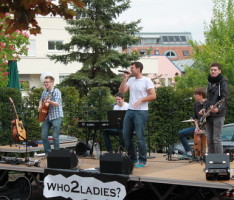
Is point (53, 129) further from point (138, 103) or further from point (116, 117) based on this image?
point (138, 103)

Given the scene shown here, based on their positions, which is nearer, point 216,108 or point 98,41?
point 216,108

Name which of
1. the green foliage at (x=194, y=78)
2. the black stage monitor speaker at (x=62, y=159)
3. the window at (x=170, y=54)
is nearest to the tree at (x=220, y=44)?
the green foliage at (x=194, y=78)

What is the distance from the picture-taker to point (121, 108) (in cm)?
1118

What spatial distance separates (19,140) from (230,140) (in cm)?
480

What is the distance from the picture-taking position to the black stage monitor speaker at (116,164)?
328 inches

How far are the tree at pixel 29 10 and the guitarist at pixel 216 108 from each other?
10.3 ft

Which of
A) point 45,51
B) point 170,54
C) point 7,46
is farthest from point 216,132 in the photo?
point 170,54

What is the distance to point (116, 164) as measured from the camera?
330 inches

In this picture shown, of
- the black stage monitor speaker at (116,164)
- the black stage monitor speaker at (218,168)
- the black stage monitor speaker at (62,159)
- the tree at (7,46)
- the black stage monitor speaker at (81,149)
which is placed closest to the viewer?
the black stage monitor speaker at (218,168)

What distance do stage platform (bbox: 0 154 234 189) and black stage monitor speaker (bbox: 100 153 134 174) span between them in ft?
0.50

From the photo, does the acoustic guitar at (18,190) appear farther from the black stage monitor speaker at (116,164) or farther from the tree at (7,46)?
the tree at (7,46)

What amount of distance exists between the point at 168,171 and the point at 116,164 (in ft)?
3.23

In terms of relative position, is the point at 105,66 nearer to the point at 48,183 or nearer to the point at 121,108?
the point at 121,108

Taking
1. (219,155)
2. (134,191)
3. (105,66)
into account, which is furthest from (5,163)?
(105,66)
